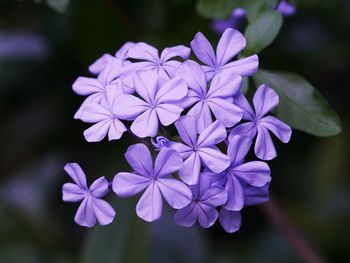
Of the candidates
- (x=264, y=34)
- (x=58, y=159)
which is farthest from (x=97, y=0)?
(x=264, y=34)

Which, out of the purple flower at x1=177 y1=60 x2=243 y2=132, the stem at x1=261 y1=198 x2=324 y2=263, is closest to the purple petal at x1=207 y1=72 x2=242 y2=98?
the purple flower at x1=177 y1=60 x2=243 y2=132

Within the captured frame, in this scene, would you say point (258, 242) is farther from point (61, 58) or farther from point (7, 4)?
point (7, 4)

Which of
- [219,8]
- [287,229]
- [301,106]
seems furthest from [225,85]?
[287,229]

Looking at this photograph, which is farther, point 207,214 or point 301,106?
point 301,106

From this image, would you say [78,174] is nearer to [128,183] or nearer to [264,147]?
[128,183]

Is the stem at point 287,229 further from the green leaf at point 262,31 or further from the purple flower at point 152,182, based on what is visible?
the purple flower at point 152,182

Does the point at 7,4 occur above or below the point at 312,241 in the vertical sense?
above

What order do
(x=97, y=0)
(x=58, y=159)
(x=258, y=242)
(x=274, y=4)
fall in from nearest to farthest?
1. (x=274, y=4)
2. (x=97, y=0)
3. (x=258, y=242)
4. (x=58, y=159)
